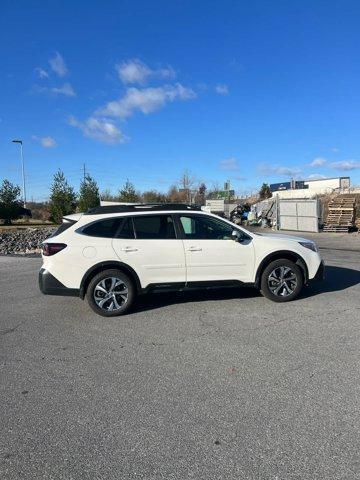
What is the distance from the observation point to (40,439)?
10.6 ft

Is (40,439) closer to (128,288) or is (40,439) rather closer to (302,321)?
(128,288)

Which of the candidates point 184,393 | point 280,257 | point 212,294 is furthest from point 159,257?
point 184,393

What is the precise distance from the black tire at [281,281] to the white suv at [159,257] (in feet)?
0.05

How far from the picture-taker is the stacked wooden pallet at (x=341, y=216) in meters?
25.0

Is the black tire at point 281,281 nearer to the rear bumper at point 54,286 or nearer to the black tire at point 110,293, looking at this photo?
the black tire at point 110,293

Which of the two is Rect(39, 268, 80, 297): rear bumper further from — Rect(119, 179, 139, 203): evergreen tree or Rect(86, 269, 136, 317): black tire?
Rect(119, 179, 139, 203): evergreen tree

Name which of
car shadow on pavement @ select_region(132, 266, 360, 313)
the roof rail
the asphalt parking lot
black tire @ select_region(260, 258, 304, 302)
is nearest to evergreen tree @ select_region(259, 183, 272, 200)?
car shadow on pavement @ select_region(132, 266, 360, 313)

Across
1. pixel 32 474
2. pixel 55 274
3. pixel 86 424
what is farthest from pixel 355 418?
pixel 55 274

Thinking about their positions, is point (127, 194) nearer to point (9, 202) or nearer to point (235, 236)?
point (9, 202)

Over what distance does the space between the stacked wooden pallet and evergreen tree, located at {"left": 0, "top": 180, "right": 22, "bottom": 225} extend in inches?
1330

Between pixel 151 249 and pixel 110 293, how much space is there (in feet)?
3.12

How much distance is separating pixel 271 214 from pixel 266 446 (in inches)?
1210

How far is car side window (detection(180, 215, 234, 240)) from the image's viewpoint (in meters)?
7.09

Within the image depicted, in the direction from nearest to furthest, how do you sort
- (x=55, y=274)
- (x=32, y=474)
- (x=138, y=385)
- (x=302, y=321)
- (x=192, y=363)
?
(x=32, y=474) < (x=138, y=385) < (x=192, y=363) < (x=302, y=321) < (x=55, y=274)
